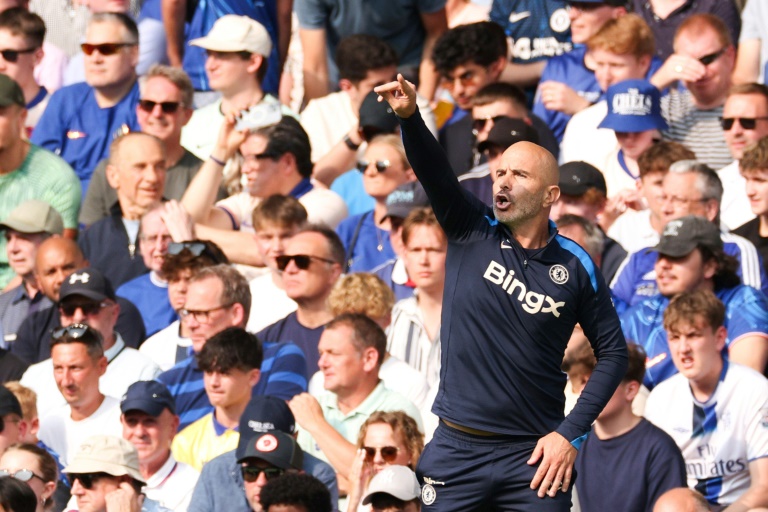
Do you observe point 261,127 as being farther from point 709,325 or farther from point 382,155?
point 709,325

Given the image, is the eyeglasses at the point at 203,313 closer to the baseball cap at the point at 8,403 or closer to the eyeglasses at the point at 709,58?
the baseball cap at the point at 8,403

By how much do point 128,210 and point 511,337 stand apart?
19.0 ft

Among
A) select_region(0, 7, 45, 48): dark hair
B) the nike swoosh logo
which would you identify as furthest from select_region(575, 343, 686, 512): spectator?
select_region(0, 7, 45, 48): dark hair

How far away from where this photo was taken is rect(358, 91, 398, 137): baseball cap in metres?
11.7

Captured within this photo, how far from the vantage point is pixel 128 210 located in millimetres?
11617

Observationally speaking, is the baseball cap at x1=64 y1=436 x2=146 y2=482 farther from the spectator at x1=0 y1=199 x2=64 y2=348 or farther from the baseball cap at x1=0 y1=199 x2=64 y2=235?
the baseball cap at x1=0 y1=199 x2=64 y2=235

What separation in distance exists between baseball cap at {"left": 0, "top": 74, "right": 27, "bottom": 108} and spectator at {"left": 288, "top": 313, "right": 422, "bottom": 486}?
3.82 m

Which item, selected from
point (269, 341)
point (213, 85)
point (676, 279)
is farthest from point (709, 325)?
point (213, 85)

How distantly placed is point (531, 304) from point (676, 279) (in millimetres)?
3369

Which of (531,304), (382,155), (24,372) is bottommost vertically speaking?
(24,372)

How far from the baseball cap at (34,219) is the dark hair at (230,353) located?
250 cm

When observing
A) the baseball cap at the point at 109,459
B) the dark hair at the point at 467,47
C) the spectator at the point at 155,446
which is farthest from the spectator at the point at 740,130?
the baseball cap at the point at 109,459

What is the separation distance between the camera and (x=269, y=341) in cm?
1023

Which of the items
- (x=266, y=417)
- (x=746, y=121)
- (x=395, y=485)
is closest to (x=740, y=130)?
(x=746, y=121)
